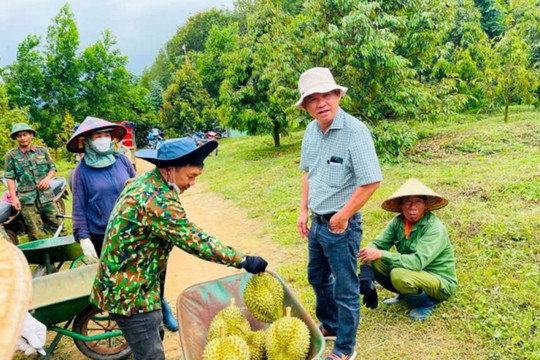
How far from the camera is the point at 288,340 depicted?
2.39m

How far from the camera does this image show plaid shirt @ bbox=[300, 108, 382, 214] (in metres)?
2.58

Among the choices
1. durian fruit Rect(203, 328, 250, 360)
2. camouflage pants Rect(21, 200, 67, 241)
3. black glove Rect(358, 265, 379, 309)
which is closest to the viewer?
durian fruit Rect(203, 328, 250, 360)

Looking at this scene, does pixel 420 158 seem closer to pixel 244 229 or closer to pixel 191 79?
pixel 244 229

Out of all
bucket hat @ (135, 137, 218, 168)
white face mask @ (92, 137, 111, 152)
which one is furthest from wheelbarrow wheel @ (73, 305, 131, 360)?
bucket hat @ (135, 137, 218, 168)

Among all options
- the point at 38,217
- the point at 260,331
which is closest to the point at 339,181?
the point at 260,331

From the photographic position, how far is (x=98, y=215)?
11.5ft

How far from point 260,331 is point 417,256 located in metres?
1.55

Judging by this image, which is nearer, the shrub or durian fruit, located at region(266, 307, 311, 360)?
durian fruit, located at region(266, 307, 311, 360)

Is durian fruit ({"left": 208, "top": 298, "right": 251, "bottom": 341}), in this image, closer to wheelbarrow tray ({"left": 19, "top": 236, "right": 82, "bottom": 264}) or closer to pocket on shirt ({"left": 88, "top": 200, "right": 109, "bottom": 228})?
pocket on shirt ({"left": 88, "top": 200, "right": 109, "bottom": 228})

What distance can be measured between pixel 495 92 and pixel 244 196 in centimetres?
1135

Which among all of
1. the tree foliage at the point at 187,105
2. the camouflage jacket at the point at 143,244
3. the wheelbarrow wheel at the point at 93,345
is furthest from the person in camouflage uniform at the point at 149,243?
the tree foliage at the point at 187,105

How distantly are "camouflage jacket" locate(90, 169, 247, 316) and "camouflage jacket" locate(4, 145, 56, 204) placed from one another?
422 centimetres

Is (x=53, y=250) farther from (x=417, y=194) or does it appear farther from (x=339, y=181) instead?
(x=417, y=194)

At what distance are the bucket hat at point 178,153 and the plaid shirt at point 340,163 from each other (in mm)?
859
